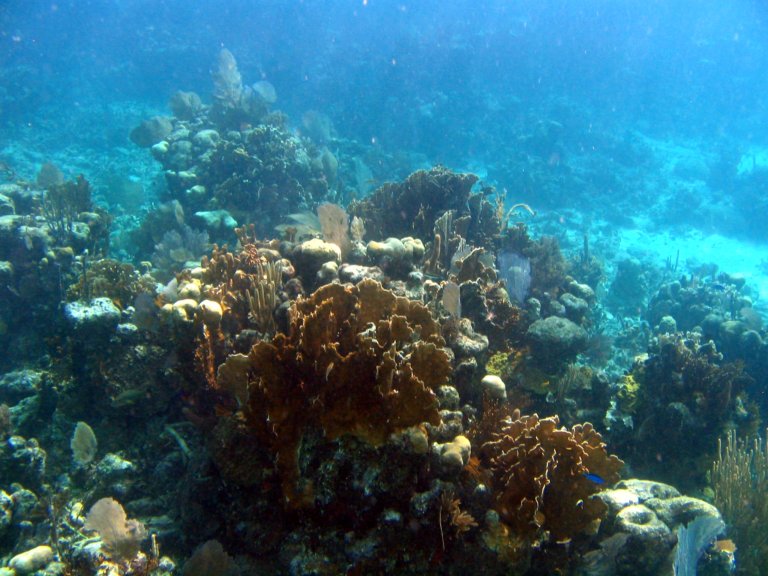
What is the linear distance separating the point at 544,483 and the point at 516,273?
219 inches

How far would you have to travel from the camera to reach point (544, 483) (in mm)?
3250

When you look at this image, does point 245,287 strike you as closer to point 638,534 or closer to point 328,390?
point 328,390

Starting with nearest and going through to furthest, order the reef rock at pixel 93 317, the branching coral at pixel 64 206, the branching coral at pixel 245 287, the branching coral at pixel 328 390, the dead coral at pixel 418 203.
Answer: the branching coral at pixel 328 390
the branching coral at pixel 245 287
the reef rock at pixel 93 317
the branching coral at pixel 64 206
the dead coral at pixel 418 203

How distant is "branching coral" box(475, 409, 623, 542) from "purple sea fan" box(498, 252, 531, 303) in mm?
4210

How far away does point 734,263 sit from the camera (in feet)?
70.3

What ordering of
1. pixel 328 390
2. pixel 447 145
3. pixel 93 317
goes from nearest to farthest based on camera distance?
pixel 328 390 < pixel 93 317 < pixel 447 145

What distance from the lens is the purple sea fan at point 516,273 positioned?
26.8 feet

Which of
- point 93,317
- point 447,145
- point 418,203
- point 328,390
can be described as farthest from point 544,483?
point 447,145

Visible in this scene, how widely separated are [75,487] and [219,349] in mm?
2183

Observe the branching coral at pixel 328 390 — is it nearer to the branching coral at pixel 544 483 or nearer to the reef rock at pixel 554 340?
the branching coral at pixel 544 483

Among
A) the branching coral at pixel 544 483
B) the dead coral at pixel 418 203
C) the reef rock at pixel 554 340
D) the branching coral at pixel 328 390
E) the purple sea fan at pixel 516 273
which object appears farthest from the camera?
the dead coral at pixel 418 203

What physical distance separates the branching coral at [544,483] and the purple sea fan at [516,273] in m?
4.21

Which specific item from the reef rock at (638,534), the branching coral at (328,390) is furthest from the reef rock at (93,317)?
the reef rock at (638,534)

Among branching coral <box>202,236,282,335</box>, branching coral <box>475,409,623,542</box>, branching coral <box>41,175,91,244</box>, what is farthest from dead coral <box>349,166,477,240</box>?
branching coral <box>41,175,91,244</box>
